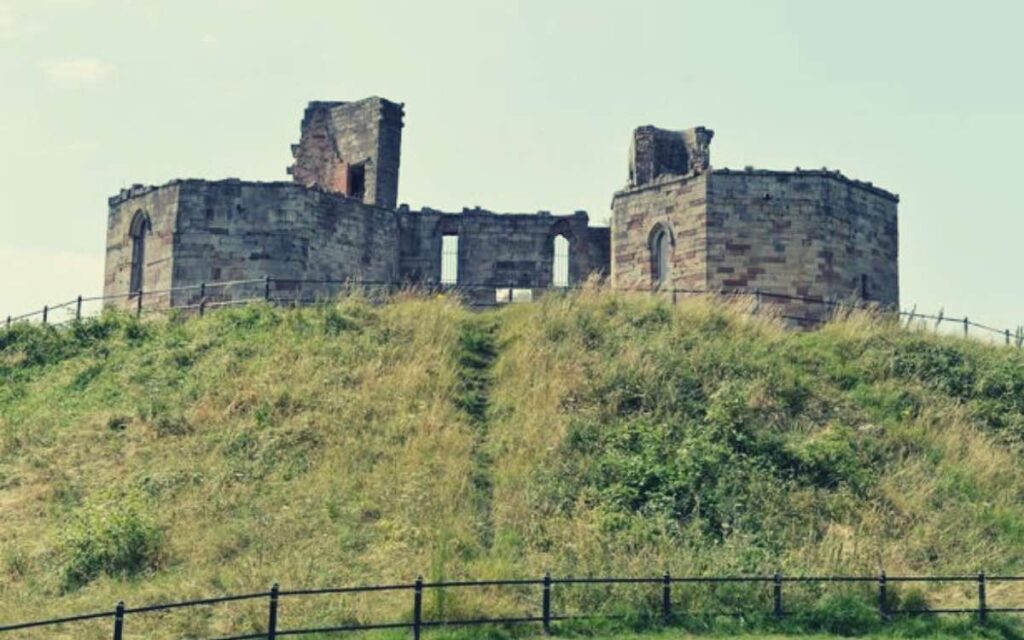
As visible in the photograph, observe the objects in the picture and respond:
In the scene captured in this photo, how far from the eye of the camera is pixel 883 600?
16359mm

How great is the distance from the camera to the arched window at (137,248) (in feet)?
115

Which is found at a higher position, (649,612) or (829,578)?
(829,578)

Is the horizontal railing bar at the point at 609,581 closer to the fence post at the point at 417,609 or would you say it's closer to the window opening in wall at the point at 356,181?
the fence post at the point at 417,609

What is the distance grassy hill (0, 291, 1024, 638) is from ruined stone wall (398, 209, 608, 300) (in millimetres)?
7563

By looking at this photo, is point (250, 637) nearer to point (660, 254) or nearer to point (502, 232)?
point (660, 254)

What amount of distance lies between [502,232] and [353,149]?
234 inches

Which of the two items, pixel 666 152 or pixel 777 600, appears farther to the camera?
pixel 666 152

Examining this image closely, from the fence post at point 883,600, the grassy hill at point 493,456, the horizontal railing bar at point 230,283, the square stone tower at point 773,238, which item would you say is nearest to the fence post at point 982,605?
the grassy hill at point 493,456

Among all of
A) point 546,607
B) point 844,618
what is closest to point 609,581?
point 546,607

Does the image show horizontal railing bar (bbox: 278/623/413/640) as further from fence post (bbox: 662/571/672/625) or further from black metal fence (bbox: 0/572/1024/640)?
fence post (bbox: 662/571/672/625)

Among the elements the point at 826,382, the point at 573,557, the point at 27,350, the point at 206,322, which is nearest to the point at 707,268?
the point at 826,382

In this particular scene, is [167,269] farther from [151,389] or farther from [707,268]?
[707,268]

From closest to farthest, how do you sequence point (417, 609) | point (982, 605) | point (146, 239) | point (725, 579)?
point (417, 609)
point (725, 579)
point (982, 605)
point (146, 239)

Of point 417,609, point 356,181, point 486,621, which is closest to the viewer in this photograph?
point 417,609
